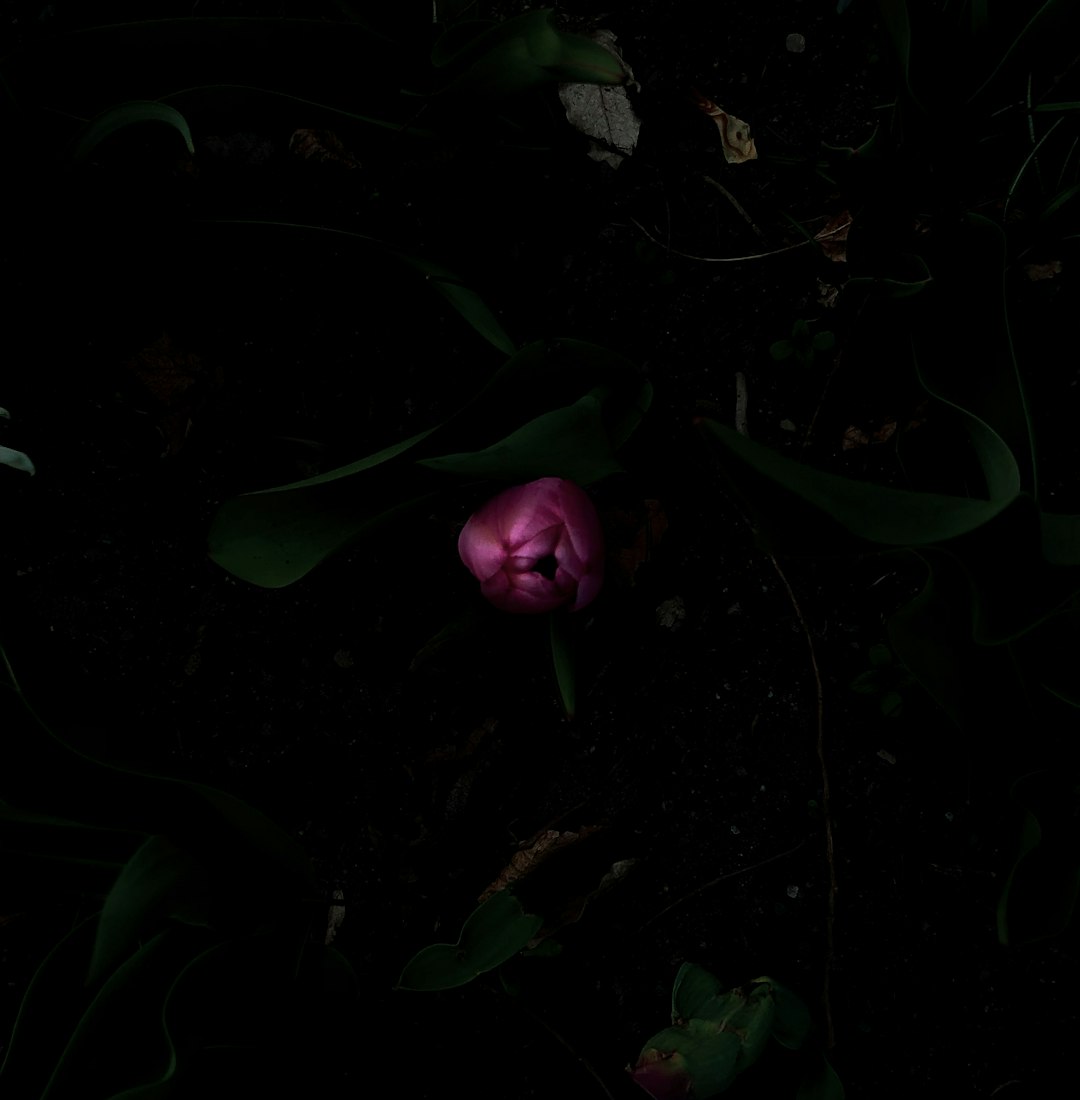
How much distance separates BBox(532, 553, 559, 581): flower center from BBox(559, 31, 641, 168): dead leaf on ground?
1.77ft

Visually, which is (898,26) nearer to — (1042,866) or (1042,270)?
(1042,270)

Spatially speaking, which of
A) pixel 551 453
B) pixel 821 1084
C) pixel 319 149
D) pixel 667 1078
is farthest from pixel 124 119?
pixel 821 1084

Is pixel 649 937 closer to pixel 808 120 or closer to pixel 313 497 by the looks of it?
pixel 313 497

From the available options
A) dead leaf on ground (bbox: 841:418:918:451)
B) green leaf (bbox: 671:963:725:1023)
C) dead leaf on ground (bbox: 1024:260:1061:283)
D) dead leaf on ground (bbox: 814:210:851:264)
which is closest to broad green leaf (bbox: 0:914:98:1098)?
green leaf (bbox: 671:963:725:1023)

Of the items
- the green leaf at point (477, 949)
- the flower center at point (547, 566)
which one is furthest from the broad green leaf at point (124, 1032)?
the flower center at point (547, 566)

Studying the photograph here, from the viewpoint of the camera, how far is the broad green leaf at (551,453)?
2.11 ft

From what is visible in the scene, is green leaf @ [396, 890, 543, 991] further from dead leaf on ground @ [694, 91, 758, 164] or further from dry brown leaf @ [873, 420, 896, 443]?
dead leaf on ground @ [694, 91, 758, 164]

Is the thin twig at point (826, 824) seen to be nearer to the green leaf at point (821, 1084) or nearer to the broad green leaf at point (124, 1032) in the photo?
the green leaf at point (821, 1084)

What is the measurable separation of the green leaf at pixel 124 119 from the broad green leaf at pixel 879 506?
0.53 metres

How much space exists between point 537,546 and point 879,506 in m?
0.28

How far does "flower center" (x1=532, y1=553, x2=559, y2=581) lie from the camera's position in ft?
2.38

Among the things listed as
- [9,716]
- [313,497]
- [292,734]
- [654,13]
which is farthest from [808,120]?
[9,716]

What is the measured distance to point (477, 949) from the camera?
768mm

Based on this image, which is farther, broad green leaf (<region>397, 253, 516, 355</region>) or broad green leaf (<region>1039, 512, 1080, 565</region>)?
broad green leaf (<region>397, 253, 516, 355</region>)
